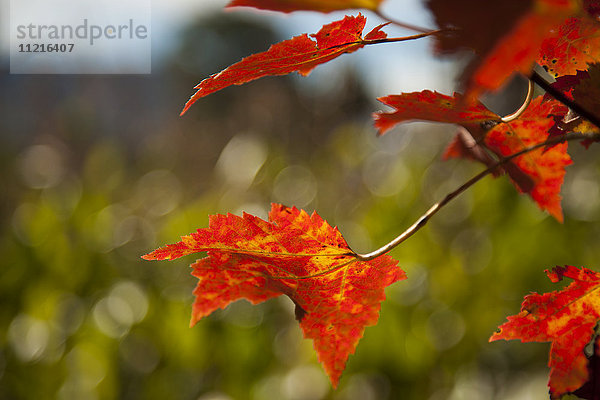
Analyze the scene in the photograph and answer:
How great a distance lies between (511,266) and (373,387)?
0.51 m

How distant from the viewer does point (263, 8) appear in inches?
7.5

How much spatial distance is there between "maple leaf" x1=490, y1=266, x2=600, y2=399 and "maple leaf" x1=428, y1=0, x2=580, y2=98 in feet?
0.48

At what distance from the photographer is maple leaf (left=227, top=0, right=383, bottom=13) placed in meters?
0.18

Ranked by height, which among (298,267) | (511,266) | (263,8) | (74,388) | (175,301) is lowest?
(74,388)

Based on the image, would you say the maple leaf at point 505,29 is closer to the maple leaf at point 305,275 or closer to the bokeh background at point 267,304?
the maple leaf at point 305,275

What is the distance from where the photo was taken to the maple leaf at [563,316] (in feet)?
0.81

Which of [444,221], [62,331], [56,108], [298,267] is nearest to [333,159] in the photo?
[444,221]

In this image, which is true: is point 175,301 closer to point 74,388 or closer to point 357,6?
point 74,388

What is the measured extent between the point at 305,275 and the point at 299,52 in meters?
0.11

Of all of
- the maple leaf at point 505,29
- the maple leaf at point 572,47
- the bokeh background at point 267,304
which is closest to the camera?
the maple leaf at point 505,29

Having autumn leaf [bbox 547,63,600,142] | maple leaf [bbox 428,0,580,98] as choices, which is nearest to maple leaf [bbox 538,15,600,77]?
autumn leaf [bbox 547,63,600,142]

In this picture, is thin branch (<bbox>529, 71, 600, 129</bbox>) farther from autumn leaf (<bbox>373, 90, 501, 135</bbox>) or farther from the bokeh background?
the bokeh background

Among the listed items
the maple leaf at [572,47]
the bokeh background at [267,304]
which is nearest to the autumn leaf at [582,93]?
the maple leaf at [572,47]

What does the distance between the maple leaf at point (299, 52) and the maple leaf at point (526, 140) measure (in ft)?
0.10
